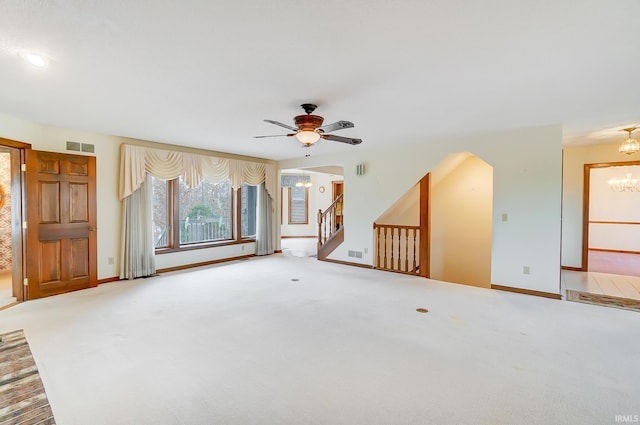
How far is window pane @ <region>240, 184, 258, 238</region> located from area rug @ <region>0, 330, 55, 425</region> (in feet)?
16.5

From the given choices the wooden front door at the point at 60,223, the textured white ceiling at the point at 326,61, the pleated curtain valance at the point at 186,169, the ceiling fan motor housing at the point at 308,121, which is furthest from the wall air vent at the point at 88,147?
the ceiling fan motor housing at the point at 308,121

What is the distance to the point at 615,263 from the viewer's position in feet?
22.5

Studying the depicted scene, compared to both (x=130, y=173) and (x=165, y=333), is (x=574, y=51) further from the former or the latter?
(x=130, y=173)

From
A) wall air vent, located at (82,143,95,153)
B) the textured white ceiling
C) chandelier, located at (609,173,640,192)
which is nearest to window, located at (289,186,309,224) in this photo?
wall air vent, located at (82,143,95,153)

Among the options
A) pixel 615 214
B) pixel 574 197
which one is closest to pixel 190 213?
pixel 574 197

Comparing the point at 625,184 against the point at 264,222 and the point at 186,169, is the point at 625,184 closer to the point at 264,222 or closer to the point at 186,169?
the point at 264,222

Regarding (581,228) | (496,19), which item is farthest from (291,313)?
(581,228)

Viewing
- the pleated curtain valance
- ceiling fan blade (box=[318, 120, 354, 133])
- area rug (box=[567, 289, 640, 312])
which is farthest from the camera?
the pleated curtain valance

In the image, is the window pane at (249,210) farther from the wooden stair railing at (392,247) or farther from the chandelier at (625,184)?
the chandelier at (625,184)

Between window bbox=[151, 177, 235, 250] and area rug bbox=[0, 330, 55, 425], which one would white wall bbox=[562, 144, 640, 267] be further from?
area rug bbox=[0, 330, 55, 425]

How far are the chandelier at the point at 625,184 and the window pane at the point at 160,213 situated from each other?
448 inches

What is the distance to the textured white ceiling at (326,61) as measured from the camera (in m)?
1.82

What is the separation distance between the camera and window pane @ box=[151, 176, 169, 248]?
19.7 feet

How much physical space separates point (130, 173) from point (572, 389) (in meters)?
6.35
